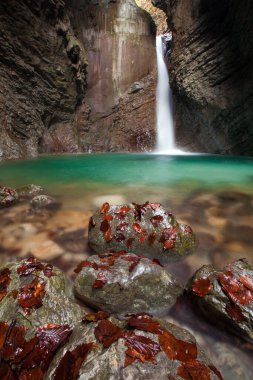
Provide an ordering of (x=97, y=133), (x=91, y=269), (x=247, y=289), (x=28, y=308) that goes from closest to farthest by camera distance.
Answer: (x=28, y=308)
(x=247, y=289)
(x=91, y=269)
(x=97, y=133)

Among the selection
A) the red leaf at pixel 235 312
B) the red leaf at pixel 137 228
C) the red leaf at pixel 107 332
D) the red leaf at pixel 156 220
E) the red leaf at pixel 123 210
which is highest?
the red leaf at pixel 123 210

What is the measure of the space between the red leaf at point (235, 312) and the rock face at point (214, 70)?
37.9ft

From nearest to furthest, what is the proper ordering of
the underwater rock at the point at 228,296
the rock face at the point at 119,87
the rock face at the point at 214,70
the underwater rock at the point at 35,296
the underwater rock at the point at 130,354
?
1. the underwater rock at the point at 130,354
2. the underwater rock at the point at 35,296
3. the underwater rock at the point at 228,296
4. the rock face at the point at 214,70
5. the rock face at the point at 119,87

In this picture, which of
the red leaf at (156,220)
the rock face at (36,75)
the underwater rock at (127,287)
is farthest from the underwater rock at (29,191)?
the rock face at (36,75)

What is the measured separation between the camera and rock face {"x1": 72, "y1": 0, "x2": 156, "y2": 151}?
16.6m

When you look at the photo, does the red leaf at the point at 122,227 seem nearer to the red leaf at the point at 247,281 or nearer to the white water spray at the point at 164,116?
the red leaf at the point at 247,281

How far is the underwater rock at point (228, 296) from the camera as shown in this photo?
6.82ft

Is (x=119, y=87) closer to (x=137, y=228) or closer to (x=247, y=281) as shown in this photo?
(x=137, y=228)

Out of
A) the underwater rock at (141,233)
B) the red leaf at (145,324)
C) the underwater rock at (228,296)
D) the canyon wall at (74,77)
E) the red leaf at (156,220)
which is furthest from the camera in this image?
the canyon wall at (74,77)

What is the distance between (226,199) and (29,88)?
12.3m

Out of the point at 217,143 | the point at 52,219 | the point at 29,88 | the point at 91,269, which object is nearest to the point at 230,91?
the point at 217,143

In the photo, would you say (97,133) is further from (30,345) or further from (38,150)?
(30,345)

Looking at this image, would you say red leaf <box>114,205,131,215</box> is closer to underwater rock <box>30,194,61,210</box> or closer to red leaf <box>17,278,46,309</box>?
red leaf <box>17,278,46,309</box>

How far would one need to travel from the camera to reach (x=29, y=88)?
44.4ft
